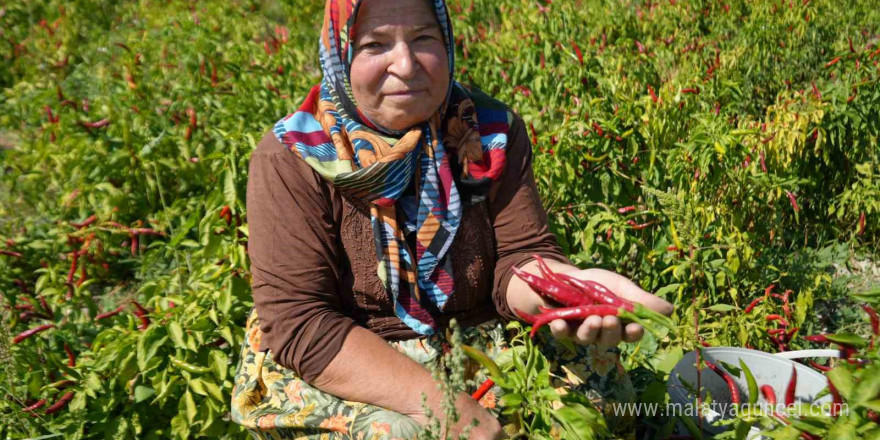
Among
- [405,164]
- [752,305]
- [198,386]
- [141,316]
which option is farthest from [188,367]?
[752,305]

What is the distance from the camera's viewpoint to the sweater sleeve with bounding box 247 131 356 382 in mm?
1824

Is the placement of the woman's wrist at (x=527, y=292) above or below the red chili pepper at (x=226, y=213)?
above

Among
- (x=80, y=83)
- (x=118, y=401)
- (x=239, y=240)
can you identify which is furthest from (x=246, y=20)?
(x=118, y=401)

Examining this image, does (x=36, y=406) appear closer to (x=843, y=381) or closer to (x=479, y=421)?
(x=479, y=421)

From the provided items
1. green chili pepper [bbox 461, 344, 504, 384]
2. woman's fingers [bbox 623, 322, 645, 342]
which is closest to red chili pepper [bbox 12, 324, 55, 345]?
green chili pepper [bbox 461, 344, 504, 384]

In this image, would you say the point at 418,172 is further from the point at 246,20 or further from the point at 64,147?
the point at 246,20

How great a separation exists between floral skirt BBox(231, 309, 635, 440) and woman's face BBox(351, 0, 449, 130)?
2.06 ft

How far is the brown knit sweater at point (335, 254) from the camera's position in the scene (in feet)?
6.02

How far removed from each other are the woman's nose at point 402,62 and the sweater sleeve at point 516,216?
369mm

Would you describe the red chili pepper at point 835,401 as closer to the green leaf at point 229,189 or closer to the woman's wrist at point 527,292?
the woman's wrist at point 527,292

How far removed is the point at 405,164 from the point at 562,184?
1.04 meters

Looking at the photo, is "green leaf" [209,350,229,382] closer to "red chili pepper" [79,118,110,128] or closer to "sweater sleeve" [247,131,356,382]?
"sweater sleeve" [247,131,356,382]

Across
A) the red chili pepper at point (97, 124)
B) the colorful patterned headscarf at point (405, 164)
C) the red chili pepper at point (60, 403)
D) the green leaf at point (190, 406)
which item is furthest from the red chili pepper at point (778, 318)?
the red chili pepper at point (97, 124)

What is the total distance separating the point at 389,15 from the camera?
1.80 metres
